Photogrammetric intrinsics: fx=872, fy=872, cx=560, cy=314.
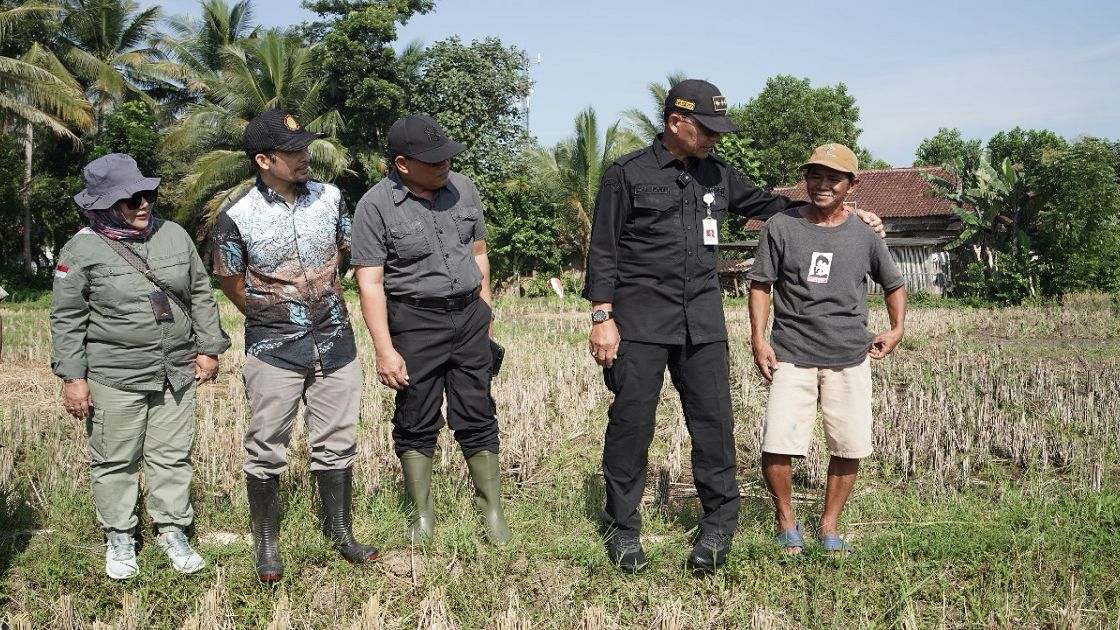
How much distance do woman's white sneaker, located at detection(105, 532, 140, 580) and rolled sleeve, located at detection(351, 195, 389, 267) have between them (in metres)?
1.62

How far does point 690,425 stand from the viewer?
3920 millimetres

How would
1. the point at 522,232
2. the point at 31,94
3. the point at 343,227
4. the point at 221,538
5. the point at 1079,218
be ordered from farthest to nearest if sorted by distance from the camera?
the point at 522,232
the point at 31,94
the point at 1079,218
the point at 221,538
the point at 343,227

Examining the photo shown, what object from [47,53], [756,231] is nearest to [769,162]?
[756,231]

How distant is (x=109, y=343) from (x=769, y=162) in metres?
34.8

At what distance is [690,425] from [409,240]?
1.51 meters

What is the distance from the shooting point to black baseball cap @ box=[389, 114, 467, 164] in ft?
12.6

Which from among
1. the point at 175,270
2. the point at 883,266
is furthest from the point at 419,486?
the point at 883,266

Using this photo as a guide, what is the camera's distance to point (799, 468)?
545 centimetres

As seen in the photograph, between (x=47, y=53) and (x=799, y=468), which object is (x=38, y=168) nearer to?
(x=47, y=53)

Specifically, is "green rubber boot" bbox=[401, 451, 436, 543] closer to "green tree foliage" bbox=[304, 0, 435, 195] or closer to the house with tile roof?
the house with tile roof

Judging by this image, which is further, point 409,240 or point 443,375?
point 443,375

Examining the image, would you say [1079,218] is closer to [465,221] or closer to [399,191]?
[465,221]

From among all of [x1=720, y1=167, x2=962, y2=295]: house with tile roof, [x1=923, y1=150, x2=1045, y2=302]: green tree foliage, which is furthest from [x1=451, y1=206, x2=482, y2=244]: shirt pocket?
[x1=720, y1=167, x2=962, y2=295]: house with tile roof

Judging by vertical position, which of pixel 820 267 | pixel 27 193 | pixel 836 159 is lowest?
pixel 820 267
